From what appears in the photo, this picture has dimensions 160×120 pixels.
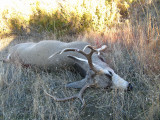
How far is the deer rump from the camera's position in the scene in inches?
107

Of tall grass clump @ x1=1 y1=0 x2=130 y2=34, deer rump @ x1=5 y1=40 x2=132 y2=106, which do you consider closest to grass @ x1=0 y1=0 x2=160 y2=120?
deer rump @ x1=5 y1=40 x2=132 y2=106

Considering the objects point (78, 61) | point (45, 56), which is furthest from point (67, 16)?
point (78, 61)

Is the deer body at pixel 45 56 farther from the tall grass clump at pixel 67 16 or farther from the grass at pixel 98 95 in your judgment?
the tall grass clump at pixel 67 16

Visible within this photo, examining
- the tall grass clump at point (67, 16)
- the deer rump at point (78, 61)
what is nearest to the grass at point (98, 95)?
the deer rump at point (78, 61)

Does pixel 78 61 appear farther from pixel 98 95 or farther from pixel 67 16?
pixel 67 16

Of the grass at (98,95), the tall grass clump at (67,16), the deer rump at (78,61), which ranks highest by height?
the tall grass clump at (67,16)

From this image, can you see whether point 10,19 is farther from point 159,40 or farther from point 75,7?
point 159,40

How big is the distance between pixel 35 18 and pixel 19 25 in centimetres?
96

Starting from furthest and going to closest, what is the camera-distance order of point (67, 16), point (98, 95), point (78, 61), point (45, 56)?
point (67, 16), point (45, 56), point (78, 61), point (98, 95)

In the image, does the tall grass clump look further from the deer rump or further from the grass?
the grass

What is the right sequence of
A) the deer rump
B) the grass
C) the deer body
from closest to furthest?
1. the grass
2. the deer rump
3. the deer body

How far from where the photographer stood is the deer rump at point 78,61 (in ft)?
8.91

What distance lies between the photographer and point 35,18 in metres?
7.79

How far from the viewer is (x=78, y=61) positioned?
3354 millimetres
